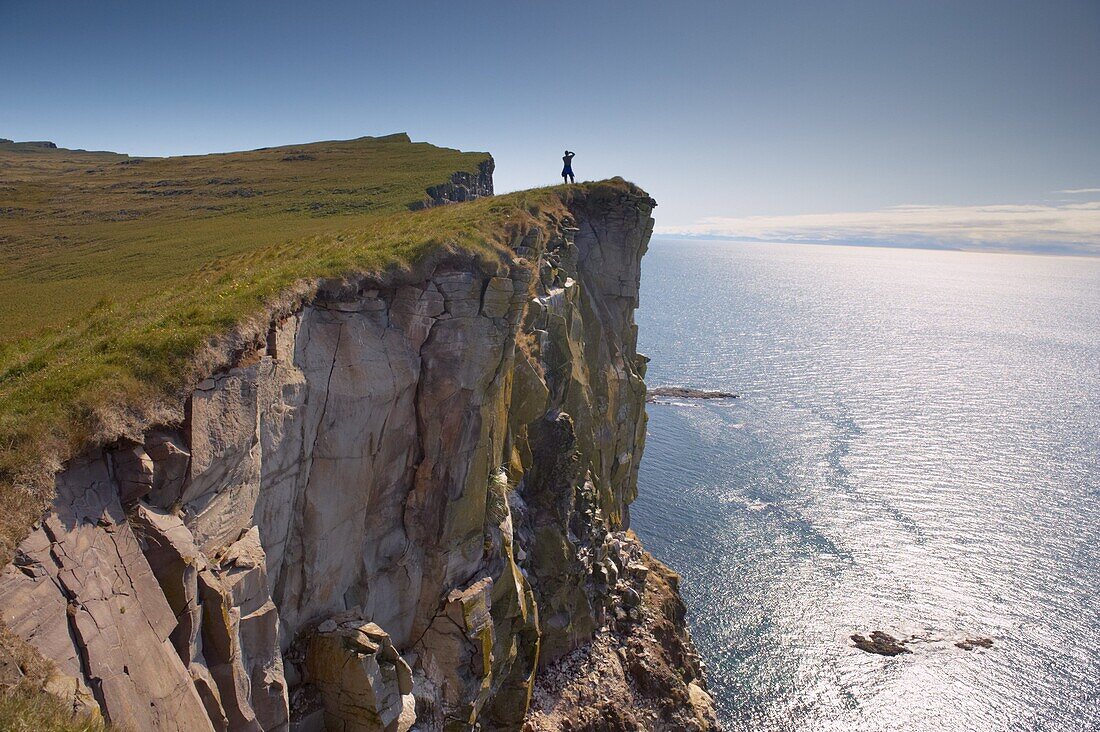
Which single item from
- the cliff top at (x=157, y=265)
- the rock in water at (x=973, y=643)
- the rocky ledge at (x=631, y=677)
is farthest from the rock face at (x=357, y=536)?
the rock in water at (x=973, y=643)

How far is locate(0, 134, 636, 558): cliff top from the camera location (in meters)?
12.9

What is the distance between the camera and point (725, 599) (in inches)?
2146

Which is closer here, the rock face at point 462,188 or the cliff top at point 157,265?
the cliff top at point 157,265

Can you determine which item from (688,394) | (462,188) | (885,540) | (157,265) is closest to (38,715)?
(157,265)

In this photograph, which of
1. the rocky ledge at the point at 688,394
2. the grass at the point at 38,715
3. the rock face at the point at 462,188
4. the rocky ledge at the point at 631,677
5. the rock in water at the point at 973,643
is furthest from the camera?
the rocky ledge at the point at 688,394

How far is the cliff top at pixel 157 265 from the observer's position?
12.9 m

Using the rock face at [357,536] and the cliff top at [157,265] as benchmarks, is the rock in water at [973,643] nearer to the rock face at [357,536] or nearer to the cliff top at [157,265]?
the rock face at [357,536]

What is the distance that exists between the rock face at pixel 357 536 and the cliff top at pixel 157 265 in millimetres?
804

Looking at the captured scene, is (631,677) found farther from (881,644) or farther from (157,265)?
(157,265)

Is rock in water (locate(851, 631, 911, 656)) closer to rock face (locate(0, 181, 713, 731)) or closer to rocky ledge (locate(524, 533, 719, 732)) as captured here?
rocky ledge (locate(524, 533, 719, 732))

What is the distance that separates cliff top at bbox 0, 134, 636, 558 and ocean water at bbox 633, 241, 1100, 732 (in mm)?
39863

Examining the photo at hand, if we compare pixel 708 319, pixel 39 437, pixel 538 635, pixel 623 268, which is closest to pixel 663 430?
pixel 623 268

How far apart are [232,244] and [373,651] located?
28324 millimetres

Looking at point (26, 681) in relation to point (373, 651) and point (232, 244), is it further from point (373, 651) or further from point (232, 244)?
point (232, 244)
